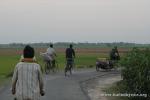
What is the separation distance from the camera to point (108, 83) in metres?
23.5

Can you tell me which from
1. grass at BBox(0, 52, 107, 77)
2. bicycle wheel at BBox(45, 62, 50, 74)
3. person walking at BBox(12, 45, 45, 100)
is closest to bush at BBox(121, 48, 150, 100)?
person walking at BBox(12, 45, 45, 100)

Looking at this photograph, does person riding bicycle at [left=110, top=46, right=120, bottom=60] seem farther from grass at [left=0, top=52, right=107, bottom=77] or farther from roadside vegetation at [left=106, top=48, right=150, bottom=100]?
roadside vegetation at [left=106, top=48, right=150, bottom=100]

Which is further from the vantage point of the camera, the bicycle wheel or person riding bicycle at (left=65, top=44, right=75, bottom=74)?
the bicycle wheel

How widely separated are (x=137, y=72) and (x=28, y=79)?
8601 millimetres

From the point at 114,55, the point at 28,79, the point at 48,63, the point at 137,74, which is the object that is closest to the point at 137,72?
the point at 137,74

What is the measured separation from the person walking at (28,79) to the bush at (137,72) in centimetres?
813

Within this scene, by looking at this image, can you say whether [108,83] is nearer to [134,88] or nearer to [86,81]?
[86,81]

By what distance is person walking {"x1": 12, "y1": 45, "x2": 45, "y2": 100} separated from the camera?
8.63m

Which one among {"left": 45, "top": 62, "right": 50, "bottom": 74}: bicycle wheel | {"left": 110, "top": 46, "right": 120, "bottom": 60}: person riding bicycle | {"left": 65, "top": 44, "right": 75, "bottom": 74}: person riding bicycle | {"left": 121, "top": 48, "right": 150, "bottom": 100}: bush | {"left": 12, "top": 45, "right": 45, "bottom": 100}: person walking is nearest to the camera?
{"left": 12, "top": 45, "right": 45, "bottom": 100}: person walking

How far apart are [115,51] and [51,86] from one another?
14.3 metres

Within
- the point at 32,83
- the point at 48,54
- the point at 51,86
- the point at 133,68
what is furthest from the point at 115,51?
the point at 32,83

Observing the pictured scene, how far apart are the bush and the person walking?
8132 millimetres

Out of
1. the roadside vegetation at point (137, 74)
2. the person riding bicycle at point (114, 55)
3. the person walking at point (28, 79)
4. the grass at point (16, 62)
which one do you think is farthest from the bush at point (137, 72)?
the person riding bicycle at point (114, 55)

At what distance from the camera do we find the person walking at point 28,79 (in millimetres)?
8633
